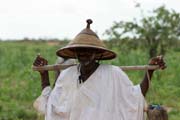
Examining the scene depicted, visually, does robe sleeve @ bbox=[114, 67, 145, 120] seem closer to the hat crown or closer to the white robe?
the white robe

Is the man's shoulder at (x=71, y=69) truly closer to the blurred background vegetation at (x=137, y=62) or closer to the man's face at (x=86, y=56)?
the man's face at (x=86, y=56)

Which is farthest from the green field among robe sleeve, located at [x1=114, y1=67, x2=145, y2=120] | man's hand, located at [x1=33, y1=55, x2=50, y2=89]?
robe sleeve, located at [x1=114, y1=67, x2=145, y2=120]

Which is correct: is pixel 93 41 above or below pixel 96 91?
above

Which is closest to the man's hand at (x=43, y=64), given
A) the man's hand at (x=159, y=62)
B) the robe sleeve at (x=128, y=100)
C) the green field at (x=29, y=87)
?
the robe sleeve at (x=128, y=100)

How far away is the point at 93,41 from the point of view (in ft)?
15.0

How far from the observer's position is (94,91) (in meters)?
4.54

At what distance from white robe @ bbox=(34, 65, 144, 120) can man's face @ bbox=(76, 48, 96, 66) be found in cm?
10

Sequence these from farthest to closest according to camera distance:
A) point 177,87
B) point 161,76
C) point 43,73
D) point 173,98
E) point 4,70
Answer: point 4,70 < point 161,76 < point 177,87 < point 173,98 < point 43,73

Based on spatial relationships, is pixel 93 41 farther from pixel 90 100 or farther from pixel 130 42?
pixel 130 42

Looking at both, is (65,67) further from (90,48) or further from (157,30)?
(157,30)

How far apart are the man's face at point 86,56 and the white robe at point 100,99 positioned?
0.34 feet

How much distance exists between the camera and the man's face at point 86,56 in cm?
457

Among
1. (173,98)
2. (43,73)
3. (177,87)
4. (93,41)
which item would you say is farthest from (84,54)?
(177,87)

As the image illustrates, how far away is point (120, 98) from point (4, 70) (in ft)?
45.5
